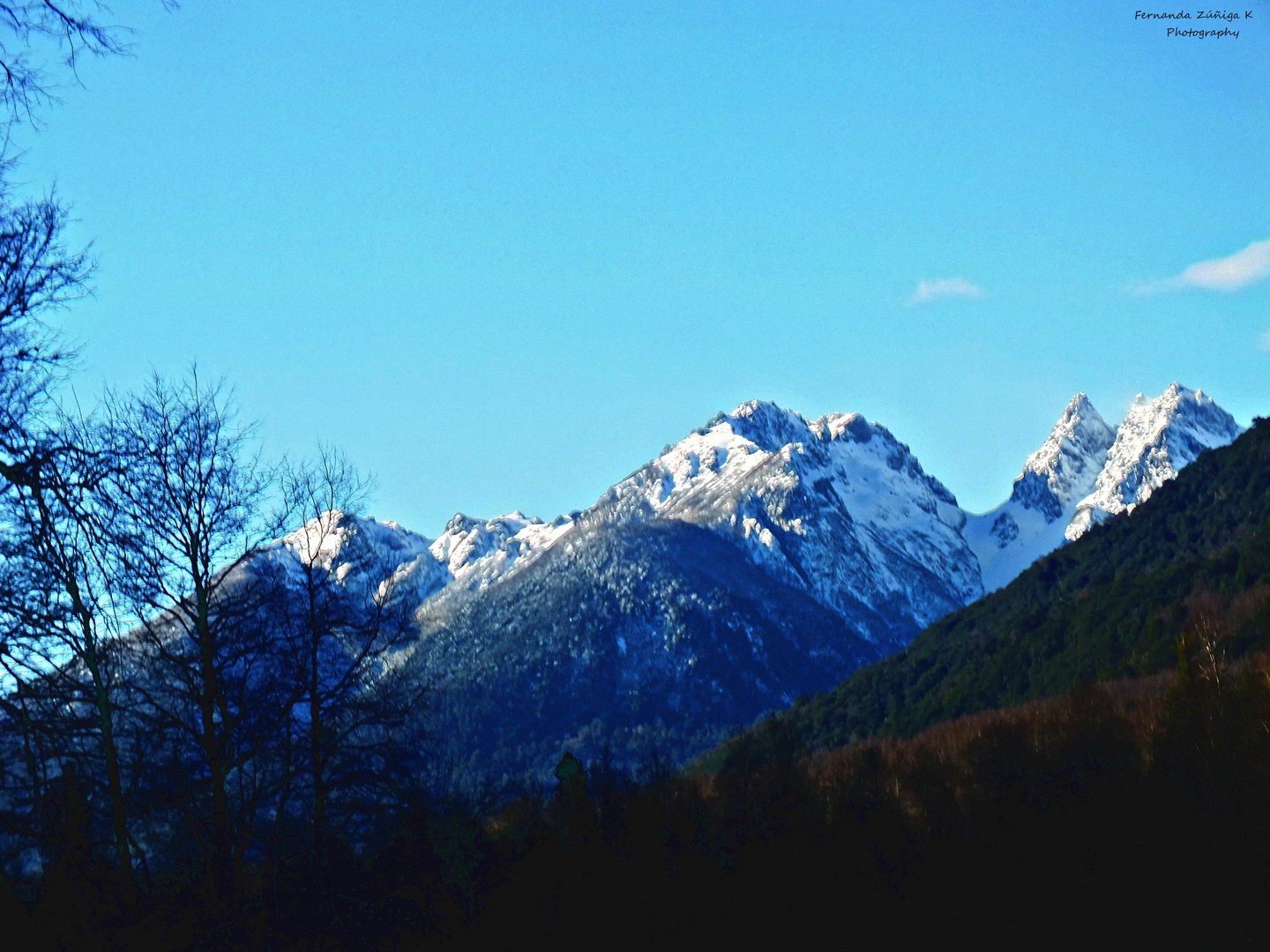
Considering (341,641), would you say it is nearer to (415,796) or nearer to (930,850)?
(415,796)

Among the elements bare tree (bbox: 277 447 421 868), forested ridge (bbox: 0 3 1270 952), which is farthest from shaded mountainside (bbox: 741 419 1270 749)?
bare tree (bbox: 277 447 421 868)

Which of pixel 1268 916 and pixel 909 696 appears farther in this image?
pixel 909 696

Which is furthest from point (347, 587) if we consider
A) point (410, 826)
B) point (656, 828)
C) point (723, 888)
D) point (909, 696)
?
point (909, 696)

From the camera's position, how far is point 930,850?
6969cm

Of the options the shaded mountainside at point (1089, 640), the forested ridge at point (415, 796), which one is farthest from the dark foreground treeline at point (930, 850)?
the shaded mountainside at point (1089, 640)

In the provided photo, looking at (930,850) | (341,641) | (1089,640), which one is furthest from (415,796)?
(1089,640)

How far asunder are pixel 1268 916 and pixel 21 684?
2111 inches

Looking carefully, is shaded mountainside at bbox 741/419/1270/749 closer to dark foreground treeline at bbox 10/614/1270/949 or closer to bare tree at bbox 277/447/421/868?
dark foreground treeline at bbox 10/614/1270/949

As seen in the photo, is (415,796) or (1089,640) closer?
(415,796)

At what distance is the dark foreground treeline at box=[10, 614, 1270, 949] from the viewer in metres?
54.7

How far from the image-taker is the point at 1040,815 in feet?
240

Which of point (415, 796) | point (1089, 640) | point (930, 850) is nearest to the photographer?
point (415, 796)

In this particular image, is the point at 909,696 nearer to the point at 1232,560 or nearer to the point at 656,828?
the point at 1232,560

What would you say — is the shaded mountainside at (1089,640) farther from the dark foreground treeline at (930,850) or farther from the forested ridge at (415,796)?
the dark foreground treeline at (930,850)
